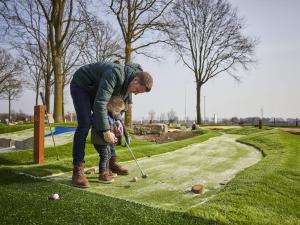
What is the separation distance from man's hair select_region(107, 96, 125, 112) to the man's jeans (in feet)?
1.01

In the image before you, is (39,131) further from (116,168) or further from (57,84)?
(57,84)

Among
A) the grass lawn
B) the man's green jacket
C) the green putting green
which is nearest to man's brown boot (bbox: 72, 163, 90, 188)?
the green putting green

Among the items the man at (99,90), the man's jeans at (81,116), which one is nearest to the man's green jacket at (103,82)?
the man at (99,90)

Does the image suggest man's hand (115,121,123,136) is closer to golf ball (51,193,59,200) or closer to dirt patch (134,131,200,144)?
golf ball (51,193,59,200)

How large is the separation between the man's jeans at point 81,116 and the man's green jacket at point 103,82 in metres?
0.10

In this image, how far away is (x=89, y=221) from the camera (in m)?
2.73

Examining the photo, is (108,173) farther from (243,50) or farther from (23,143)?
(243,50)

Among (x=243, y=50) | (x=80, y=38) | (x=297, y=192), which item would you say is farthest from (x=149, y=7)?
(x=297, y=192)

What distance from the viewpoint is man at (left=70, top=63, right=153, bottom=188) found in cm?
400

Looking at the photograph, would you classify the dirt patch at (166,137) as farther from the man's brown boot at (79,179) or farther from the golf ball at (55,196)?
the golf ball at (55,196)

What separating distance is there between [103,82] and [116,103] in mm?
545

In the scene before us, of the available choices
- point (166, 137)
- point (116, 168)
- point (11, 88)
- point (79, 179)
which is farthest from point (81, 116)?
point (11, 88)

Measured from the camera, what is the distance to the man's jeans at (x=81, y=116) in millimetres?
4367

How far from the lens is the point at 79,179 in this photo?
4203mm
